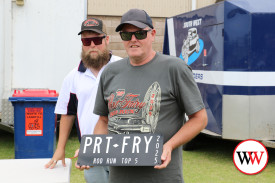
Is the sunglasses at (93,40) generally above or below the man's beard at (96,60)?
above

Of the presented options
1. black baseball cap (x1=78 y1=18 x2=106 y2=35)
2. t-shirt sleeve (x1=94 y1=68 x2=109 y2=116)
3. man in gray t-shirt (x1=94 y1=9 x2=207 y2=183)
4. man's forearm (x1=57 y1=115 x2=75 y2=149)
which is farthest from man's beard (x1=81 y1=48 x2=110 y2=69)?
man in gray t-shirt (x1=94 y1=9 x2=207 y2=183)

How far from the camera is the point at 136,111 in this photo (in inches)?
106

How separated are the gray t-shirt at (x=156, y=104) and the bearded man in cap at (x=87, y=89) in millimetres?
892

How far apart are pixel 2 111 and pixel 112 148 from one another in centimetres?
570

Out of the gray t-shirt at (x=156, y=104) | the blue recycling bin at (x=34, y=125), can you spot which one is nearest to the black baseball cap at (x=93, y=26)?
the gray t-shirt at (x=156, y=104)

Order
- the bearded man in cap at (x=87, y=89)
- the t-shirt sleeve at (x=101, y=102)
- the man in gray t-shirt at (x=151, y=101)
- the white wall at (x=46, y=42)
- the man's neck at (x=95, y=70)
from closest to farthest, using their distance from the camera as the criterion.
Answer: the man in gray t-shirt at (x=151, y=101)
the t-shirt sleeve at (x=101, y=102)
the bearded man in cap at (x=87, y=89)
the man's neck at (x=95, y=70)
the white wall at (x=46, y=42)

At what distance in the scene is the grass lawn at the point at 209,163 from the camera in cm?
623

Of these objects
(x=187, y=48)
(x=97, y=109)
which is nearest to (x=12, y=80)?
(x=187, y=48)

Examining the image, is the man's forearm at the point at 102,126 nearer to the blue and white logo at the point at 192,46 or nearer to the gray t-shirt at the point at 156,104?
the gray t-shirt at the point at 156,104

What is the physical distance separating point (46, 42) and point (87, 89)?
5026mm

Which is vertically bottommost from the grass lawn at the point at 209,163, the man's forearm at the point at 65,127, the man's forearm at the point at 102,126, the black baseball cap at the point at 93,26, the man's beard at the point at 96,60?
the grass lawn at the point at 209,163

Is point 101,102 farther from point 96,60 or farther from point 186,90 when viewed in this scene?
point 96,60

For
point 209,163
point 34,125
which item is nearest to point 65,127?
point 34,125

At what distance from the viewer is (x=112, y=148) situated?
2643mm
